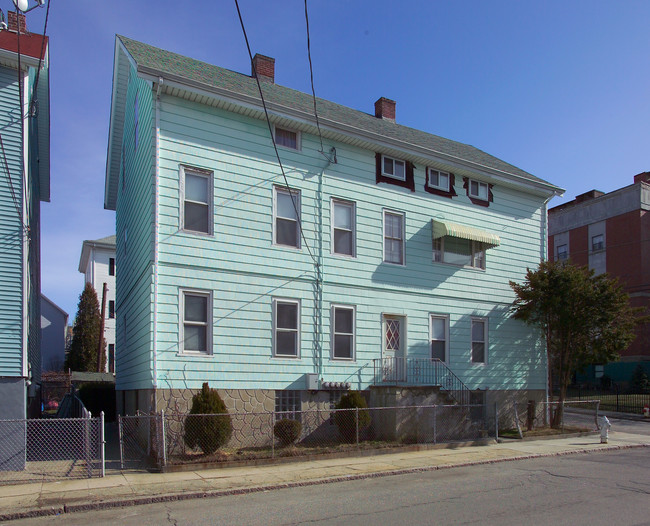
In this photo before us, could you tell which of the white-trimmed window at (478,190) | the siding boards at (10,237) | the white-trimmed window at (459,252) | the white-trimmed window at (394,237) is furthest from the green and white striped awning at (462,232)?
the siding boards at (10,237)

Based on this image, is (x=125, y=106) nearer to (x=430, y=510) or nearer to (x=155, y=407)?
(x=155, y=407)

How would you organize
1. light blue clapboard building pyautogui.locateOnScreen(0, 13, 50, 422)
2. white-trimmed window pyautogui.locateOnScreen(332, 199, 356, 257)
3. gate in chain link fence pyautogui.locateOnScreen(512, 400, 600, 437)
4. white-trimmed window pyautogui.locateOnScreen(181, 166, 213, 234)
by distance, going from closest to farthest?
1. light blue clapboard building pyautogui.locateOnScreen(0, 13, 50, 422)
2. white-trimmed window pyautogui.locateOnScreen(181, 166, 213, 234)
3. white-trimmed window pyautogui.locateOnScreen(332, 199, 356, 257)
4. gate in chain link fence pyautogui.locateOnScreen(512, 400, 600, 437)

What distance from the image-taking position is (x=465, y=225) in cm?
1980

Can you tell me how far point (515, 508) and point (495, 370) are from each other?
11.4 metres

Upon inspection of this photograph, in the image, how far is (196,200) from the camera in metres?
15.0

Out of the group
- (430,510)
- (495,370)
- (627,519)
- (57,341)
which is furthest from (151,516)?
(57,341)

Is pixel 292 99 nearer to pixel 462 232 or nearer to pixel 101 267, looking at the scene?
pixel 462 232

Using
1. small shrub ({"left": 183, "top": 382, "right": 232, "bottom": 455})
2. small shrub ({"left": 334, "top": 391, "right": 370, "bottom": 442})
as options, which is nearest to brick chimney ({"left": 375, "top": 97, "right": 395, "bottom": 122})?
small shrub ({"left": 334, "top": 391, "right": 370, "bottom": 442})

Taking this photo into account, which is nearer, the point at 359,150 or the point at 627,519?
the point at 627,519

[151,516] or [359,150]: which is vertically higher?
[359,150]

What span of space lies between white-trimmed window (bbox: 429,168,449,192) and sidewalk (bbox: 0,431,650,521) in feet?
27.2

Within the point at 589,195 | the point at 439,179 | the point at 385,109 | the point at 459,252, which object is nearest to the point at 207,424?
the point at 459,252

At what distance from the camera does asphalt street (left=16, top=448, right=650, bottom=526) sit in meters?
8.33

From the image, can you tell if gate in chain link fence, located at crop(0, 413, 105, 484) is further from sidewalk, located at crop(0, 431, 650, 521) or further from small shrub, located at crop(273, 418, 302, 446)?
small shrub, located at crop(273, 418, 302, 446)
